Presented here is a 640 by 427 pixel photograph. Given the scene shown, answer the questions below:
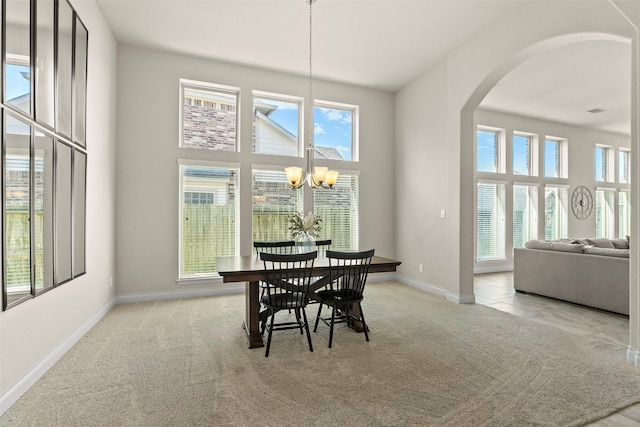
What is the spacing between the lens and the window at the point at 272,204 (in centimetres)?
521

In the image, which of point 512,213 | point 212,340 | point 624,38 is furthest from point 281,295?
point 512,213

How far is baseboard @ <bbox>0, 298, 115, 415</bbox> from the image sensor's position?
2.07 meters

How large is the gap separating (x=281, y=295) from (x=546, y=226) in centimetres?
732

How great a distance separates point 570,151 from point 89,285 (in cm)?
990

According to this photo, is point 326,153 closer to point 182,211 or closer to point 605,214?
point 182,211

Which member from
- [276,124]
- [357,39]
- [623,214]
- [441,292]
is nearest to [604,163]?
[623,214]

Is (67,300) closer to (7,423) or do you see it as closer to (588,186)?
(7,423)

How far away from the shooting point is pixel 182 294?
Result: 186 inches

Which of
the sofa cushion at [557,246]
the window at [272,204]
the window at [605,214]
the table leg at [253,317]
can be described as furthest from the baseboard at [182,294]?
the window at [605,214]

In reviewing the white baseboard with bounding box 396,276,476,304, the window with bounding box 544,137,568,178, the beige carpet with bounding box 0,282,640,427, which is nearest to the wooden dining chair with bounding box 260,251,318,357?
the beige carpet with bounding box 0,282,640,427

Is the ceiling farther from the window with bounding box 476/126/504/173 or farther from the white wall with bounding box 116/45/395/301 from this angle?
the window with bounding box 476/126/504/173

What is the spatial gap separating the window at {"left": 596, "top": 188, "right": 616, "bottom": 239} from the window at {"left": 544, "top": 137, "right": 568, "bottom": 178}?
51.7 inches

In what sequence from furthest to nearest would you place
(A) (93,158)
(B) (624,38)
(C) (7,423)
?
(A) (93,158) → (B) (624,38) → (C) (7,423)

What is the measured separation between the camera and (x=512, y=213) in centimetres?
725
